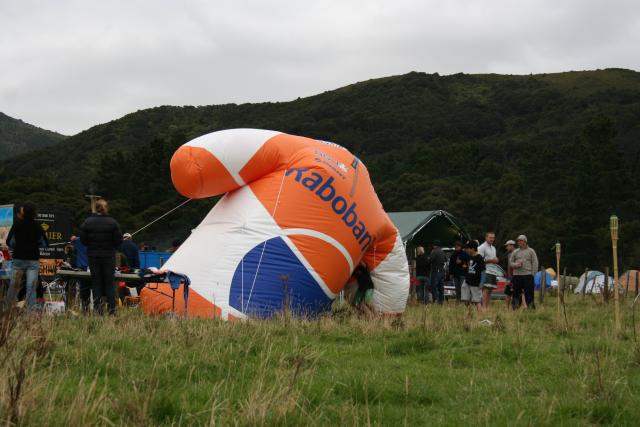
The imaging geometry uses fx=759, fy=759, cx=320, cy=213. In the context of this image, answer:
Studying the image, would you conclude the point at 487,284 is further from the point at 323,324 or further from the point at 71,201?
the point at 71,201

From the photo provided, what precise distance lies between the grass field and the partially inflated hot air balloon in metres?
2.12

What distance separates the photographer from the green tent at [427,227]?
23547 mm

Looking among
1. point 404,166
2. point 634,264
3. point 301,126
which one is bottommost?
point 634,264

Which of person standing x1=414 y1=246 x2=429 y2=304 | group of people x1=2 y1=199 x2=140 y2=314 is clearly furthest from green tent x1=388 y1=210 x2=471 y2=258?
group of people x1=2 y1=199 x2=140 y2=314

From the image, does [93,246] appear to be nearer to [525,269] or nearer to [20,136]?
[525,269]

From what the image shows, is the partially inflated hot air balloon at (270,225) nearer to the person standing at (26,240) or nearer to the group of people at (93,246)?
the group of people at (93,246)

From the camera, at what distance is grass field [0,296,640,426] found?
13.2ft

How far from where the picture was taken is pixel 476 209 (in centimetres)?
5203

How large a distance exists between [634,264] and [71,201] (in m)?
36.4

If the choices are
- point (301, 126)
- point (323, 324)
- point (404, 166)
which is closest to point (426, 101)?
point (301, 126)

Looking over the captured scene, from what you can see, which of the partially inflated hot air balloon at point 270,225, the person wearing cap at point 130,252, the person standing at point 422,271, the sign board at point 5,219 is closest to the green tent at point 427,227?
the person standing at point 422,271

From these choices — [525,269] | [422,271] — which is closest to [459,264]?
[525,269]

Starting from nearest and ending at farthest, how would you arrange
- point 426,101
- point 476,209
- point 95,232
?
1. point 95,232
2. point 476,209
3. point 426,101

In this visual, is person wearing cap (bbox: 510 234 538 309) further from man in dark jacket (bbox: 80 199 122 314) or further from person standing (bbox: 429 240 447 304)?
man in dark jacket (bbox: 80 199 122 314)
